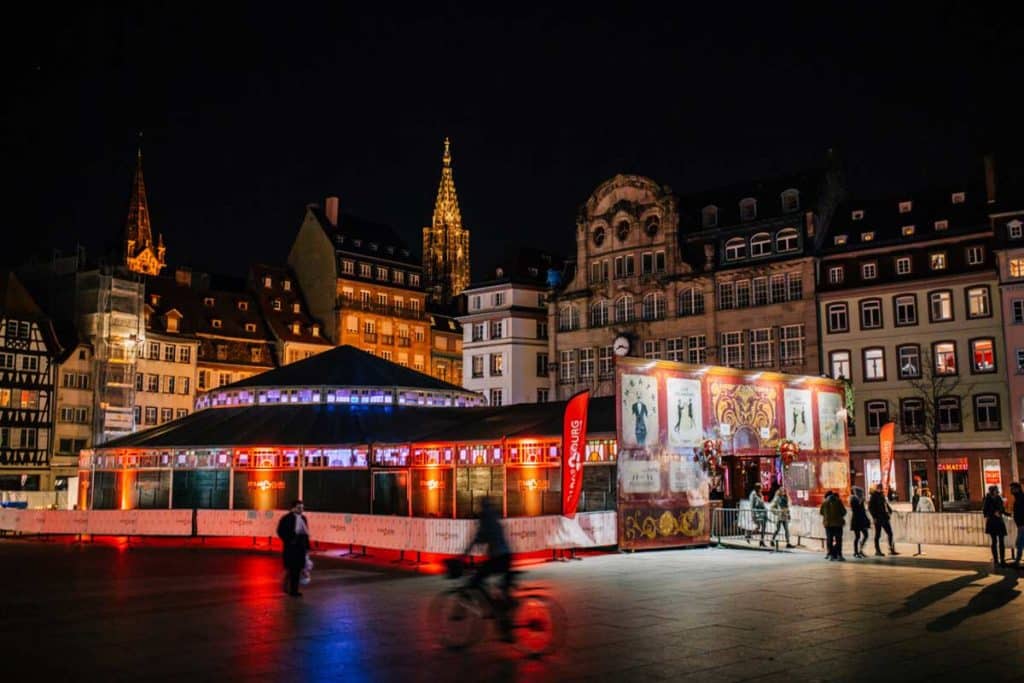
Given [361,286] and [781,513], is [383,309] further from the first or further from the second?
[781,513]

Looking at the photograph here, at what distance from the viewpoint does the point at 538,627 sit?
532 inches

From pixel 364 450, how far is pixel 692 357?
91.2 ft

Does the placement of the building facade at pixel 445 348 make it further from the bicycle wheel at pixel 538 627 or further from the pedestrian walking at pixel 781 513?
the bicycle wheel at pixel 538 627

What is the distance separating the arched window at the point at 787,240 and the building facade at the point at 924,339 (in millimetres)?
1826

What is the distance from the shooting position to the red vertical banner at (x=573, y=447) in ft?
84.2

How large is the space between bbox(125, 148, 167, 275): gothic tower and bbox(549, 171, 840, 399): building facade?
7061 cm

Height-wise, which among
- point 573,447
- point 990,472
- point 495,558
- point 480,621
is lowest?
point 480,621

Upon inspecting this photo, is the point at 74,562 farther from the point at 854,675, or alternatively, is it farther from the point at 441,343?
the point at 441,343

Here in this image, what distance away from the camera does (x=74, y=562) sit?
2517 cm

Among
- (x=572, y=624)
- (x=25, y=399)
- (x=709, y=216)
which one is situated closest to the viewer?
(x=572, y=624)

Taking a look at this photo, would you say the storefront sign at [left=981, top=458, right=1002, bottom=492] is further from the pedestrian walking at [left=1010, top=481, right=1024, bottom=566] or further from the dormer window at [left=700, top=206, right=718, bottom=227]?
the pedestrian walking at [left=1010, top=481, right=1024, bottom=566]

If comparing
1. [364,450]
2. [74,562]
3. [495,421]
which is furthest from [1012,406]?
[74,562]

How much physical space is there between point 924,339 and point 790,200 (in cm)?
1159

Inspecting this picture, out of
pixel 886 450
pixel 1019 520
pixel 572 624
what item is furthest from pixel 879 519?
pixel 572 624
